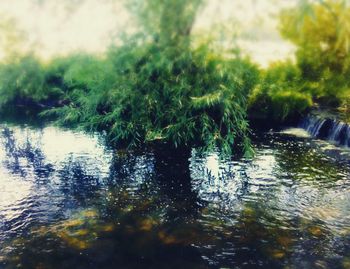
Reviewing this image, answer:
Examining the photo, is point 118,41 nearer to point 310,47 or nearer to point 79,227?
point 79,227

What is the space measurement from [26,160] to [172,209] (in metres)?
8.10

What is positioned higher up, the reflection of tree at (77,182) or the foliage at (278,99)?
the foliage at (278,99)

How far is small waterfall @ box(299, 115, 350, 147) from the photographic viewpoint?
63.0 ft

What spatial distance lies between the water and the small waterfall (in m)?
2.09

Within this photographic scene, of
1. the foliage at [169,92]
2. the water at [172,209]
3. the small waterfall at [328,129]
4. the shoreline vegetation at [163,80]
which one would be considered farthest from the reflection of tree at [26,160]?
the small waterfall at [328,129]

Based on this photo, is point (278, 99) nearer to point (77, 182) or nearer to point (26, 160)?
point (77, 182)

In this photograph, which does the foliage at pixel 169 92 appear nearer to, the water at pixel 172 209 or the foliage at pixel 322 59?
the water at pixel 172 209

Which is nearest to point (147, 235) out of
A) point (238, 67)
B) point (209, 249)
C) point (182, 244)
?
point (182, 244)

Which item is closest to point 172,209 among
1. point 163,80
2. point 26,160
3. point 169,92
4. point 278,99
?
point 169,92

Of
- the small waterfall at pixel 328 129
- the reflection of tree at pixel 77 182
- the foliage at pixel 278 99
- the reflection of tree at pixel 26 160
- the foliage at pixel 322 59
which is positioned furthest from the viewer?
the foliage at pixel 322 59

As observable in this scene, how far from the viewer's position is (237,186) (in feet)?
44.4

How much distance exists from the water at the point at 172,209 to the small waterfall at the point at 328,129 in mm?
2085

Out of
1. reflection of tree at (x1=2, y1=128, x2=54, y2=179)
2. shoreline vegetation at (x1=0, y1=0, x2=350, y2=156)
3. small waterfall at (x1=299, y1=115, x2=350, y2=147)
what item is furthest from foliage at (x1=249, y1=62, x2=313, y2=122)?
reflection of tree at (x1=2, y1=128, x2=54, y2=179)

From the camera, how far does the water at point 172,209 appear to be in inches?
365
